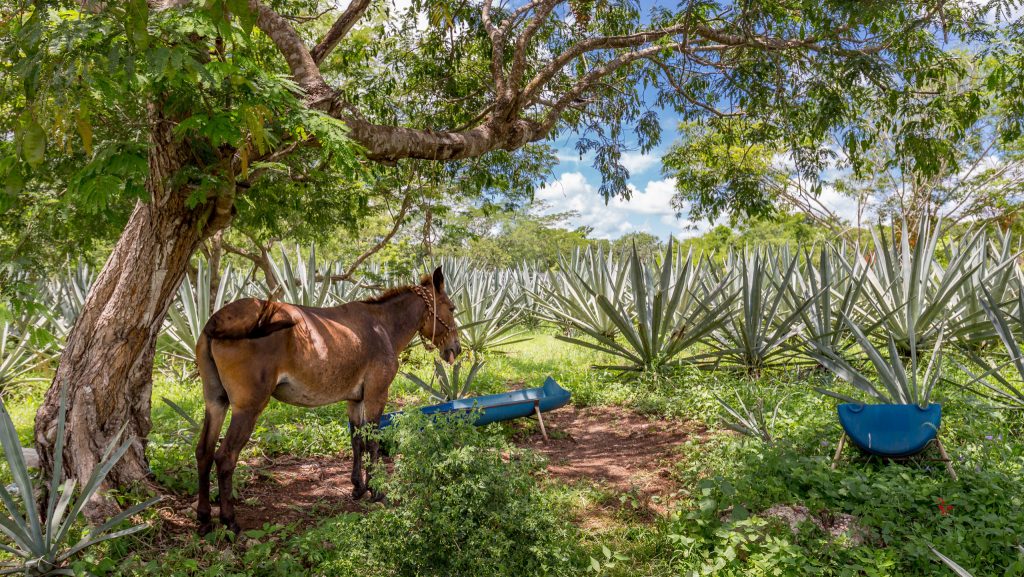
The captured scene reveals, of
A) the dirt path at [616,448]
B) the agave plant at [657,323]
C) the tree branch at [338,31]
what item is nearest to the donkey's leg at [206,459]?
the dirt path at [616,448]

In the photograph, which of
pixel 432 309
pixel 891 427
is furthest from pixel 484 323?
pixel 891 427

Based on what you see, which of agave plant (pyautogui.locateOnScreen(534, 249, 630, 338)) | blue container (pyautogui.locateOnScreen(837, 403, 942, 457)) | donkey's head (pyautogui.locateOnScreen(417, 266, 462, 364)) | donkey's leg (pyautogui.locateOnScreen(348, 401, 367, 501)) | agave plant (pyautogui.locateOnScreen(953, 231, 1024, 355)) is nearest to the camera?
blue container (pyautogui.locateOnScreen(837, 403, 942, 457))

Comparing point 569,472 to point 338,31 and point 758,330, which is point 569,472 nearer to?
point 758,330

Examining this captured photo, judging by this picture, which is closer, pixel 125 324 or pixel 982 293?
pixel 125 324

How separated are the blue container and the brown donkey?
2591mm

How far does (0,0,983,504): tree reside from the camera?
2145 mm

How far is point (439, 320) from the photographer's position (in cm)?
428

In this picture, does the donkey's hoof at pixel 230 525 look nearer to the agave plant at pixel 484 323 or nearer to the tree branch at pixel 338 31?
the tree branch at pixel 338 31

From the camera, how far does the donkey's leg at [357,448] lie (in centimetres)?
368

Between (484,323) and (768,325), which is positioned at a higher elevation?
(768,325)

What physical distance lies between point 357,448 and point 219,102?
211 cm

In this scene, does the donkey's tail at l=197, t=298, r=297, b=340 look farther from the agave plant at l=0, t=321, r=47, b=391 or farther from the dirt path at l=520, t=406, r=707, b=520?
the agave plant at l=0, t=321, r=47, b=391

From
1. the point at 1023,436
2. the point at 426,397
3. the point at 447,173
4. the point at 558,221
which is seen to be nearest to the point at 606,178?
the point at 447,173

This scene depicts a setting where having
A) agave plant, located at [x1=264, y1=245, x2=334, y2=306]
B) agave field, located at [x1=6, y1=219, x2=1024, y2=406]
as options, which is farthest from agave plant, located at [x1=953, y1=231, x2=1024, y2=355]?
agave plant, located at [x1=264, y1=245, x2=334, y2=306]
